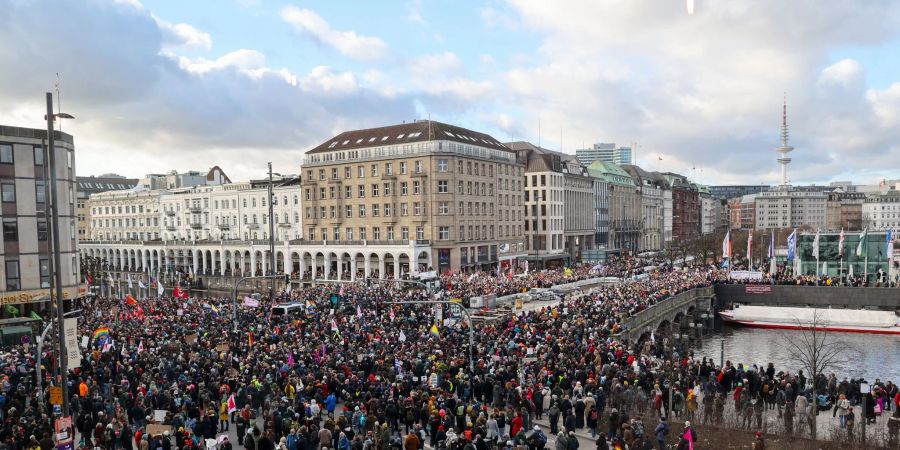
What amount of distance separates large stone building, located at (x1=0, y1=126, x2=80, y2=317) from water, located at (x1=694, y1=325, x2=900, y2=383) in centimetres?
5010

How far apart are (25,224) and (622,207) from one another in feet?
391

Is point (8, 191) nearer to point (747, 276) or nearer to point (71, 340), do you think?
point (71, 340)

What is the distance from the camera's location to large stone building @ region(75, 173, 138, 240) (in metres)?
137

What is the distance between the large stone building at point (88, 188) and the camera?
137 m

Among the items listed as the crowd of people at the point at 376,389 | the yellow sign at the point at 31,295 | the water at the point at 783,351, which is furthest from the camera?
the water at the point at 783,351

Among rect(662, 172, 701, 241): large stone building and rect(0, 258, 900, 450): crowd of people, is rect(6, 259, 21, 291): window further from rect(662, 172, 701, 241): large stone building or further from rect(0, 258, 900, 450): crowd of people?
rect(662, 172, 701, 241): large stone building

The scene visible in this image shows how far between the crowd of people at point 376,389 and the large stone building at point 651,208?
119821 mm

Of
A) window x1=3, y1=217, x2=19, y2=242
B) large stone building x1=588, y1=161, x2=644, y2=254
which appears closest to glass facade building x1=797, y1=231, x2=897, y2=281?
large stone building x1=588, y1=161, x2=644, y2=254

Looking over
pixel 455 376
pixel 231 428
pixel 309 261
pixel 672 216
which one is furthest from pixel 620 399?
pixel 672 216

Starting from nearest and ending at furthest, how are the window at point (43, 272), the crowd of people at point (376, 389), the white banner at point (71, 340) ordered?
the crowd of people at point (376, 389) → the white banner at point (71, 340) → the window at point (43, 272)

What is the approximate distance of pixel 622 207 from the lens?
143 metres

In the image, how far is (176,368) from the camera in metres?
27.0

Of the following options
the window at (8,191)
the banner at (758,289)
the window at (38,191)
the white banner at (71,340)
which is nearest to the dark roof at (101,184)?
the window at (38,191)

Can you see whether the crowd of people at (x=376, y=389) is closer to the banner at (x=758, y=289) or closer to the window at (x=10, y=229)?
the window at (x=10, y=229)
